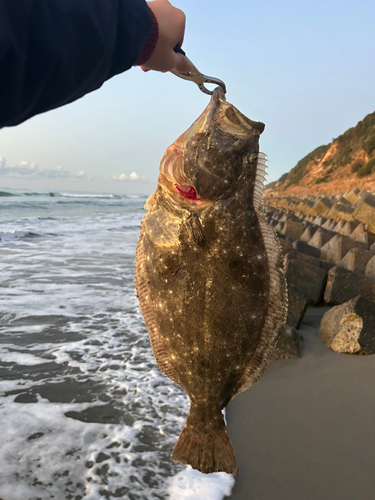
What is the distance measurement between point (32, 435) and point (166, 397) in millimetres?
1357

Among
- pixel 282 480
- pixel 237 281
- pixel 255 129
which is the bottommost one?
pixel 282 480

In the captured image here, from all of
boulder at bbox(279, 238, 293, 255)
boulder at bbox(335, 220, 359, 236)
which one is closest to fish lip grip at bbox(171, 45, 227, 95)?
boulder at bbox(279, 238, 293, 255)

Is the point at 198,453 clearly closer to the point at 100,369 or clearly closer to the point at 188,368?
the point at 188,368

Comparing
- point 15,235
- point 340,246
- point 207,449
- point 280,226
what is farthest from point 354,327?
point 15,235

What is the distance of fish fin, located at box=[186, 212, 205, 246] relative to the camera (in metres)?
1.65

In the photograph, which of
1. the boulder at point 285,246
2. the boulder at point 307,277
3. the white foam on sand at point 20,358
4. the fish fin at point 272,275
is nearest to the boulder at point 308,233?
the boulder at point 285,246

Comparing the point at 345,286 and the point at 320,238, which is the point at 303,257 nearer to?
the point at 345,286

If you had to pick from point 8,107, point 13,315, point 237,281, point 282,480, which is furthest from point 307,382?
point 13,315

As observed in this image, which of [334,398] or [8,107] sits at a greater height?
[8,107]

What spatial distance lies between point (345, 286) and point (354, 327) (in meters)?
1.33

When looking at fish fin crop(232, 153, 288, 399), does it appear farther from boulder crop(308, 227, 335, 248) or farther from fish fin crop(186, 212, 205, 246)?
boulder crop(308, 227, 335, 248)

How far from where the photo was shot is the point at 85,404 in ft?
12.3

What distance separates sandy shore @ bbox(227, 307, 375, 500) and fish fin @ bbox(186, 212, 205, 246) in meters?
2.15

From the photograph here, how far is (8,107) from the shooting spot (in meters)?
1.00
